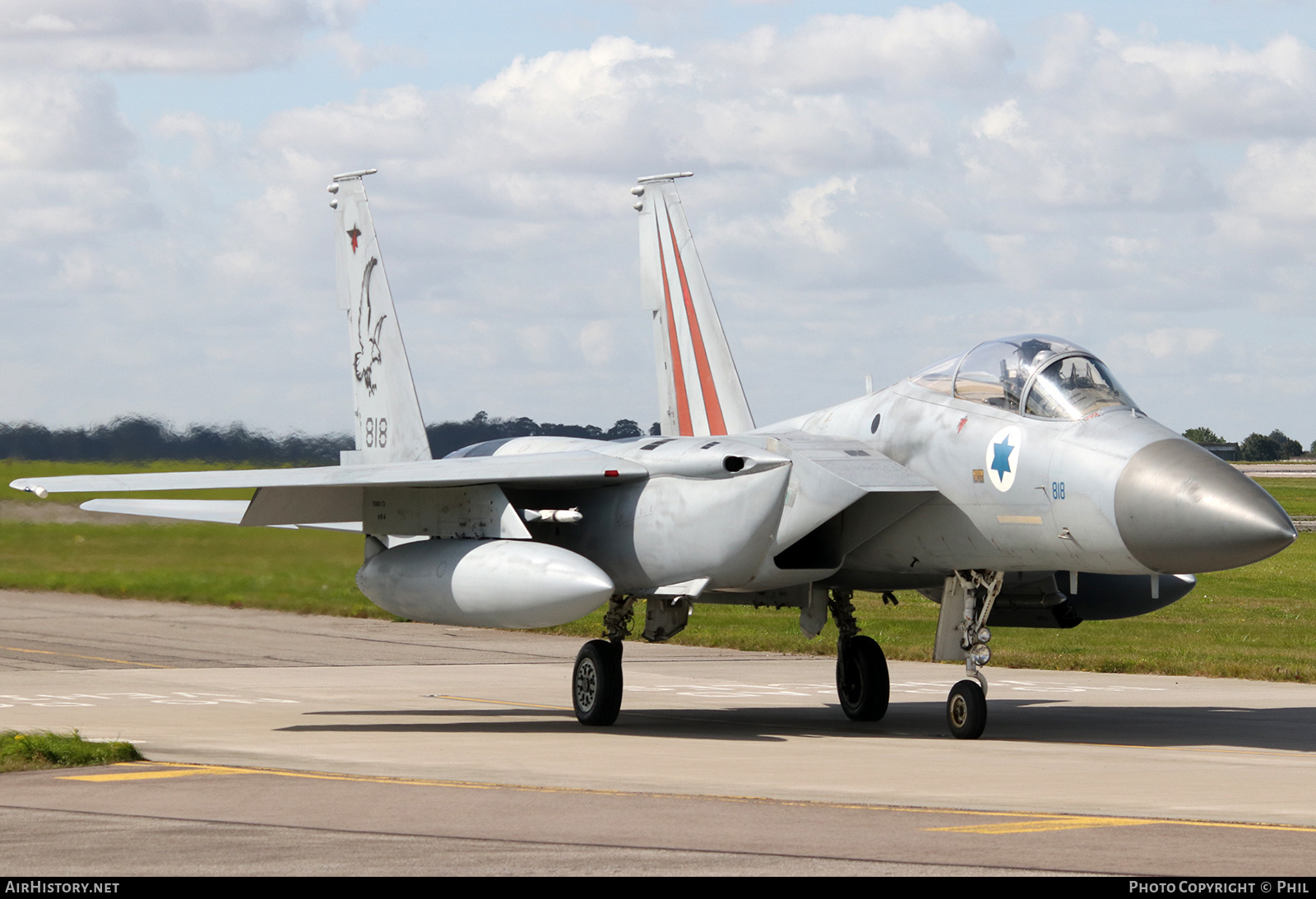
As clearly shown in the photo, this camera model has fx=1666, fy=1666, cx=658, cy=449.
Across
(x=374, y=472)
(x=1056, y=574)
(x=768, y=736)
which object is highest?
(x=374, y=472)

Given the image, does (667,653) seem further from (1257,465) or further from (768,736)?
(1257,465)

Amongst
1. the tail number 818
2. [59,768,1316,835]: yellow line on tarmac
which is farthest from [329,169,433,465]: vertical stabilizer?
[59,768,1316,835]: yellow line on tarmac

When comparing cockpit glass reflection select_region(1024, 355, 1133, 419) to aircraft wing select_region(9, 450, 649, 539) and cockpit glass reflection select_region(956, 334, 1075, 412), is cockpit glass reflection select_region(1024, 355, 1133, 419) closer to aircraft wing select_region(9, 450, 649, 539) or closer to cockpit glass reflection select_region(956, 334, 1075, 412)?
cockpit glass reflection select_region(956, 334, 1075, 412)

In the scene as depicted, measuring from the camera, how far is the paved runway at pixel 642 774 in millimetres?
7582

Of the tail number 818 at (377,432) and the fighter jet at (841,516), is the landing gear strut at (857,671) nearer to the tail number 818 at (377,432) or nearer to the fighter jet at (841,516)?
the fighter jet at (841,516)

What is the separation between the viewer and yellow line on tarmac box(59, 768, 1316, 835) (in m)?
8.38

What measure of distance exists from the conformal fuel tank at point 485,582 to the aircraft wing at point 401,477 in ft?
1.97

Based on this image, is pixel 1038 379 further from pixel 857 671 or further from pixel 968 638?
pixel 857 671

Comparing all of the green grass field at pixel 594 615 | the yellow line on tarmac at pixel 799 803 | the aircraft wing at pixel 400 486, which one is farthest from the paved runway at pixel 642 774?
the aircraft wing at pixel 400 486

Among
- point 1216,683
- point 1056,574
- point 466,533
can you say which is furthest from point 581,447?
point 1216,683

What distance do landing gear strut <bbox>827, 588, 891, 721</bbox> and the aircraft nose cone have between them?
14.0 feet

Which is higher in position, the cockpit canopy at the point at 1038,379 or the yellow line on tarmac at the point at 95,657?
the cockpit canopy at the point at 1038,379

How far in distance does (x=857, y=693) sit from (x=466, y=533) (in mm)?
3976

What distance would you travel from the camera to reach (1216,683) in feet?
63.8
